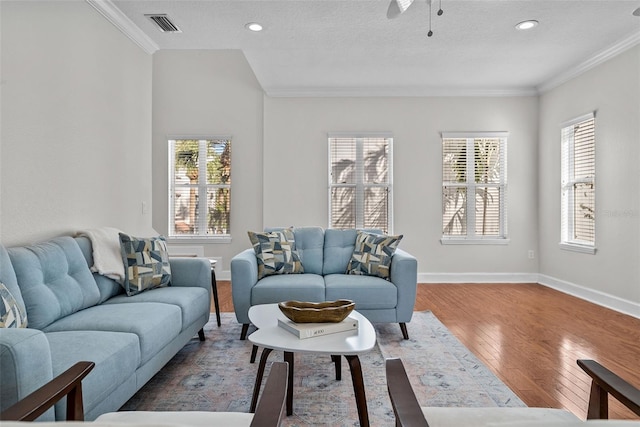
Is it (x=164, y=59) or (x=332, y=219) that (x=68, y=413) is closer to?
(x=332, y=219)

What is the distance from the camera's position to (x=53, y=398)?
1122 mm

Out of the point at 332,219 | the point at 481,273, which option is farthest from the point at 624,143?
the point at 332,219

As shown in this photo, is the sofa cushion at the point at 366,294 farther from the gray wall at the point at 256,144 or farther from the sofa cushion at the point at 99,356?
the gray wall at the point at 256,144

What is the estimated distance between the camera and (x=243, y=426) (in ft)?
3.69

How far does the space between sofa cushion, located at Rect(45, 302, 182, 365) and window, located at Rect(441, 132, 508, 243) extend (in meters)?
4.38

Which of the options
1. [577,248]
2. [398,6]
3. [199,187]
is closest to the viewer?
[398,6]

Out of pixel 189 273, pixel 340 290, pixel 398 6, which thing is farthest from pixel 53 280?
pixel 398 6

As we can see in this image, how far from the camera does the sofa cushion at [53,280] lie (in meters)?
2.02

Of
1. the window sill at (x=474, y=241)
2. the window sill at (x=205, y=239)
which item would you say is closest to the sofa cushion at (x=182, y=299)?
the window sill at (x=205, y=239)

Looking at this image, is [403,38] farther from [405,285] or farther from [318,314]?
[318,314]

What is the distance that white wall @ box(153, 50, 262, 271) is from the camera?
5.90 m

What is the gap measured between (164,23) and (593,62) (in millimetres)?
4639

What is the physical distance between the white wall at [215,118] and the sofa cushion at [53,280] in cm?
343

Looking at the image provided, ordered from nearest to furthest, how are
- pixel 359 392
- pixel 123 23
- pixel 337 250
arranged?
pixel 359 392, pixel 123 23, pixel 337 250
